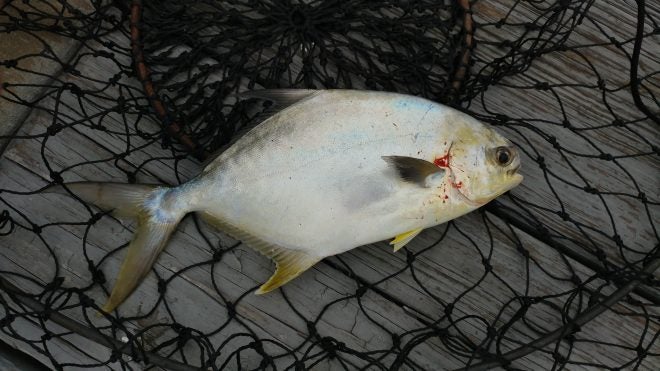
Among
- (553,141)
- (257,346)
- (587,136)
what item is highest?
(587,136)

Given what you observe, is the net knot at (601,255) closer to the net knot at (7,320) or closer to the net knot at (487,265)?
the net knot at (487,265)

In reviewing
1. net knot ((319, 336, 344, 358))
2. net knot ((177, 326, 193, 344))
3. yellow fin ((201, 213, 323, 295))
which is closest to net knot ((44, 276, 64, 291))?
net knot ((177, 326, 193, 344))

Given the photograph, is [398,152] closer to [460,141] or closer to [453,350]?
[460,141]

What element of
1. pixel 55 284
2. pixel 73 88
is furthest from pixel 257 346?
pixel 73 88

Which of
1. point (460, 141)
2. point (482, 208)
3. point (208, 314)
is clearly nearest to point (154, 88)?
point (208, 314)

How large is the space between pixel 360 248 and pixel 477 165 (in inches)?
20.6

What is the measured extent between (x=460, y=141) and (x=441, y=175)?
0.44ft

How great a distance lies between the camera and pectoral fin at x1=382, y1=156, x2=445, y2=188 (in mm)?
1842

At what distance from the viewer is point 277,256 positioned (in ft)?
6.39

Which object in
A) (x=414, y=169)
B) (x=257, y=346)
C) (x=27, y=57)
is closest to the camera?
(x=414, y=169)

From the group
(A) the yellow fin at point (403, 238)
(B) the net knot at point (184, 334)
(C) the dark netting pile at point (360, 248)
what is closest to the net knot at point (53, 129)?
(C) the dark netting pile at point (360, 248)

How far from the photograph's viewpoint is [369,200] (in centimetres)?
188

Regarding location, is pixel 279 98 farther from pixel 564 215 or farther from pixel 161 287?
pixel 564 215

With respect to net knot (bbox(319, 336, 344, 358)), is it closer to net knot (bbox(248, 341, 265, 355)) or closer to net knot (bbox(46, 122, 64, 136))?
net knot (bbox(248, 341, 265, 355))
